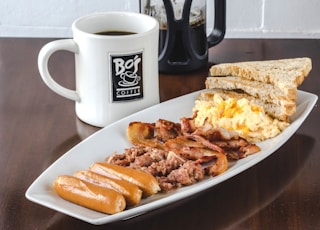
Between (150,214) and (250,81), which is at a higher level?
(250,81)

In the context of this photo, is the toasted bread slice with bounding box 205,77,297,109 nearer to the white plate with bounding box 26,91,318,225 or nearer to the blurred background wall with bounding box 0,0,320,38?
the white plate with bounding box 26,91,318,225

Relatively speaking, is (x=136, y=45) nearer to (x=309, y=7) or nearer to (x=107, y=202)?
(x=107, y=202)

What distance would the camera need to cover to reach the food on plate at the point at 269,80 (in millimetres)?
1378

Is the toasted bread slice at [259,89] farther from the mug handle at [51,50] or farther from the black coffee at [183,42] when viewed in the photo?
the mug handle at [51,50]

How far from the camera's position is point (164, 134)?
1.30 meters

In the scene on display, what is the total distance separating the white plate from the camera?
1063 mm

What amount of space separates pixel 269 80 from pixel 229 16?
0.80 m

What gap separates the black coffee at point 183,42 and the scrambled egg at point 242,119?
12.5 inches

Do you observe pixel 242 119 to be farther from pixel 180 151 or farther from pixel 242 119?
pixel 180 151

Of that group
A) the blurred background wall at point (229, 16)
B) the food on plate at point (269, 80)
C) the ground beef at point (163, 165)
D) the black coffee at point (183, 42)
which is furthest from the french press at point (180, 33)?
the blurred background wall at point (229, 16)

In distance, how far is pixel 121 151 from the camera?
128 cm

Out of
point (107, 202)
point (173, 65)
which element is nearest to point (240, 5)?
point (173, 65)

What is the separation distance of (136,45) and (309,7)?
0.96 m

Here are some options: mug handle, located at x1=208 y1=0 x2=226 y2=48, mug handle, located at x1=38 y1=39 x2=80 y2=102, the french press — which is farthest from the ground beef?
mug handle, located at x1=208 y1=0 x2=226 y2=48
